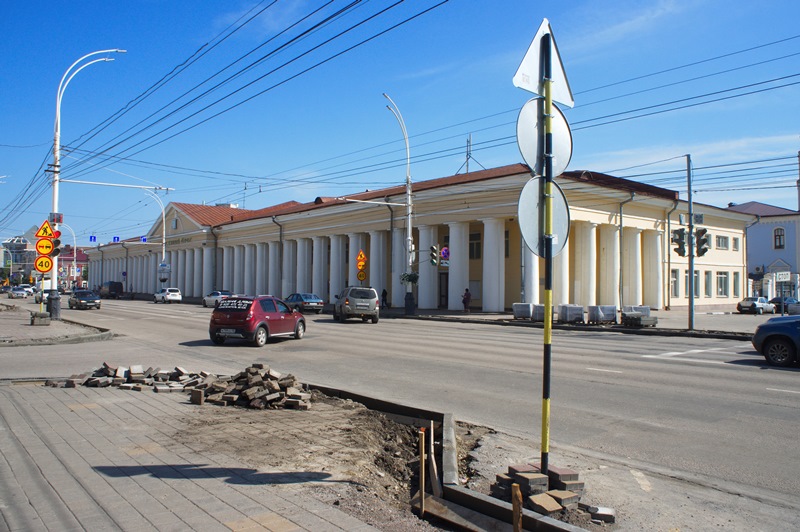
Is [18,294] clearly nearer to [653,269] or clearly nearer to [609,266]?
[609,266]

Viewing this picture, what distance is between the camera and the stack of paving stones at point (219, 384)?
8.88m

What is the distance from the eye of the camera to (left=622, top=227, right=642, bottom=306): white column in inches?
1753

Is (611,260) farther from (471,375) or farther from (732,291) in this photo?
(471,375)

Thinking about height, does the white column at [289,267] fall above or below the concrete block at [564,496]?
above

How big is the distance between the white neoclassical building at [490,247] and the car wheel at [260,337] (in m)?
14.9

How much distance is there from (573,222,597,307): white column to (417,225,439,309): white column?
9520mm

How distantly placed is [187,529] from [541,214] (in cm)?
363

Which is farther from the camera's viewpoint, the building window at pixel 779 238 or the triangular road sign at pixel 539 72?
the building window at pixel 779 238

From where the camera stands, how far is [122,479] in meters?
5.44

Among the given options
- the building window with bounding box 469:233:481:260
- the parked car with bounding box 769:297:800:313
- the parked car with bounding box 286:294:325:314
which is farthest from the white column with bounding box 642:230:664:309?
the parked car with bounding box 286:294:325:314

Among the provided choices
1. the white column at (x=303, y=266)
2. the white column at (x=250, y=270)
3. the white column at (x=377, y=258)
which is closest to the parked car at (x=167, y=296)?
the white column at (x=250, y=270)

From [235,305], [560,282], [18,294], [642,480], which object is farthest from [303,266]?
[642,480]

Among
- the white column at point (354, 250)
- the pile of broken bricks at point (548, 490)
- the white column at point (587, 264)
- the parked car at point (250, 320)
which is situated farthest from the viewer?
the white column at point (354, 250)

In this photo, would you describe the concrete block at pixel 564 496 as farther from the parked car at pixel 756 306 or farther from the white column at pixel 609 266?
the parked car at pixel 756 306
